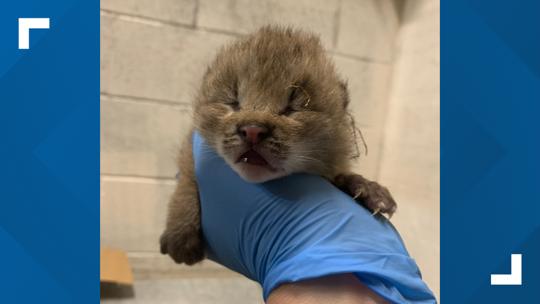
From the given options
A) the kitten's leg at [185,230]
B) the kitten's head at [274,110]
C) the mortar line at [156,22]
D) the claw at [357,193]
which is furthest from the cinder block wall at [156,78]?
the claw at [357,193]

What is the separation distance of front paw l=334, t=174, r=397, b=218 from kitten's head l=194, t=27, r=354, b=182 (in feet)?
0.16

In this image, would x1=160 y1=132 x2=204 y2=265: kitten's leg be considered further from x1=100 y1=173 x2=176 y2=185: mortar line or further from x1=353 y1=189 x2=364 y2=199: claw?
x1=100 y1=173 x2=176 y2=185: mortar line

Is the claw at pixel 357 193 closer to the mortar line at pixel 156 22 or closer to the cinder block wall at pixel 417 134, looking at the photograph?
the cinder block wall at pixel 417 134

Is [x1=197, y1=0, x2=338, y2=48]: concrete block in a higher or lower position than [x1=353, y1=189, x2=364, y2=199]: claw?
higher

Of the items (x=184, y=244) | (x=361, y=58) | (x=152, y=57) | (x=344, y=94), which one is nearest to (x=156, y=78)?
(x=152, y=57)

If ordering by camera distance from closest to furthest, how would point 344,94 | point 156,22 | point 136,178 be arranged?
point 344,94 → point 156,22 → point 136,178

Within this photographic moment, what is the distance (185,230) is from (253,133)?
0.49 meters

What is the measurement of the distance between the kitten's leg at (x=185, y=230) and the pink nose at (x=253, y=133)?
433 mm

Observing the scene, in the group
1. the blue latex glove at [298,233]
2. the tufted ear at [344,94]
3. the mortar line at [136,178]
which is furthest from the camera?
the mortar line at [136,178]

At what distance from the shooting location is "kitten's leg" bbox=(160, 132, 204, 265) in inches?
57.1

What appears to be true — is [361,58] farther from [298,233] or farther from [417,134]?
[298,233]

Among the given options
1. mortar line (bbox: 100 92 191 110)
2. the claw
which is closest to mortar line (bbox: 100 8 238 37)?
mortar line (bbox: 100 92 191 110)

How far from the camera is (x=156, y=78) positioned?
246 cm

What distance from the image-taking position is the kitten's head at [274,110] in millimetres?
1136
